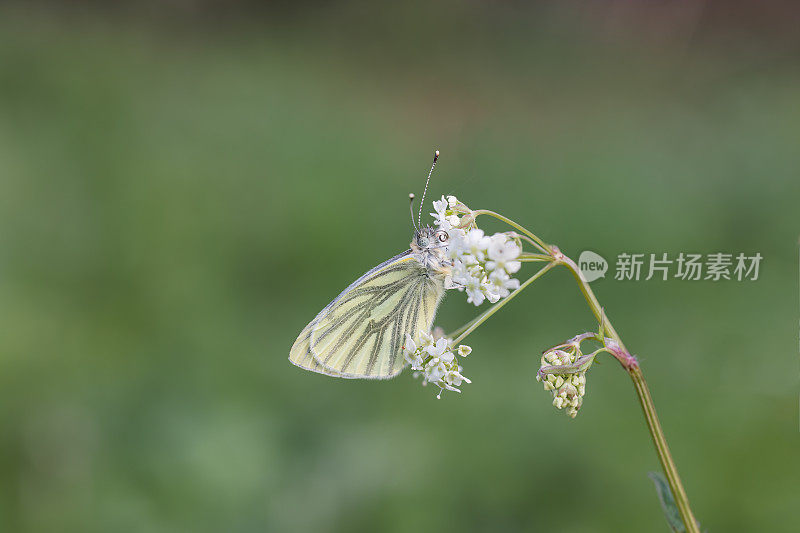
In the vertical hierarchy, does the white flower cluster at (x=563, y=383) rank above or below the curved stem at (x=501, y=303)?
below

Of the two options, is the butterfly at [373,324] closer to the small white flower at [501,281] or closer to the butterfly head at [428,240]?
the butterfly head at [428,240]

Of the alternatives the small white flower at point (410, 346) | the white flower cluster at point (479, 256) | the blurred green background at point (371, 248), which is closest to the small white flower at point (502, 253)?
the white flower cluster at point (479, 256)

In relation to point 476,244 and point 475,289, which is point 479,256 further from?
point 475,289

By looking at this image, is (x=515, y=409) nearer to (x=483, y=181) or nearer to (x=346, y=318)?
(x=346, y=318)

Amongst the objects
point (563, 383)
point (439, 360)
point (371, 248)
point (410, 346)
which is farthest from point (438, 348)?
point (371, 248)

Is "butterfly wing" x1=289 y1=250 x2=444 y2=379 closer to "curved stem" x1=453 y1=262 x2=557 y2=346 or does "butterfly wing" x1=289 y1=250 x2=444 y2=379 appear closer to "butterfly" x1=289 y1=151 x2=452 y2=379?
"butterfly" x1=289 y1=151 x2=452 y2=379

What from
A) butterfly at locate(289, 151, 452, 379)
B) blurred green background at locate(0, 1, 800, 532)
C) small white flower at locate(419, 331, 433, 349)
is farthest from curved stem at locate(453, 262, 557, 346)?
blurred green background at locate(0, 1, 800, 532)

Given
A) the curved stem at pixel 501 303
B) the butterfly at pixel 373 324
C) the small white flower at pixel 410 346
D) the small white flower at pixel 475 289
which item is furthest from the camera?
the butterfly at pixel 373 324
